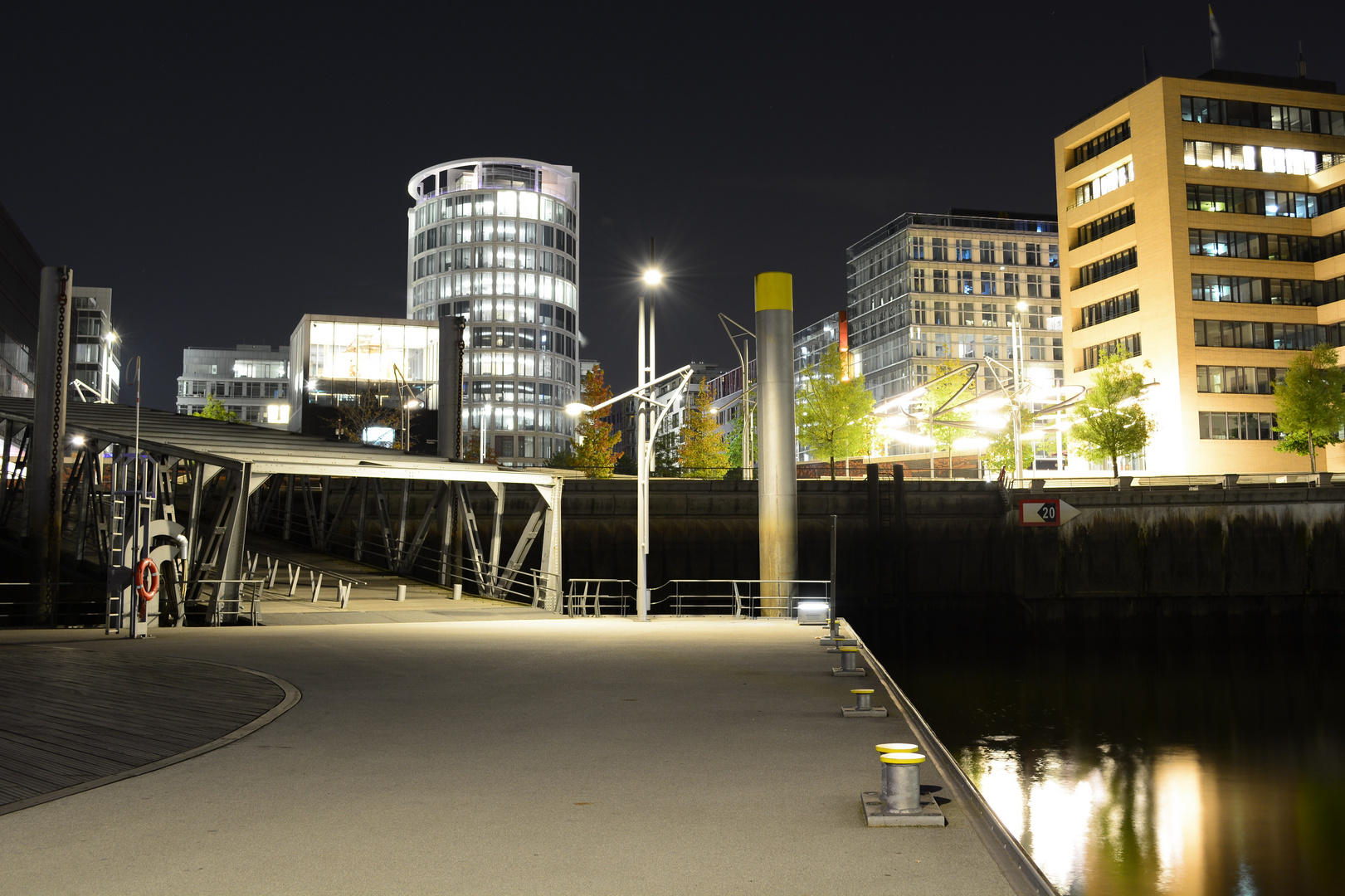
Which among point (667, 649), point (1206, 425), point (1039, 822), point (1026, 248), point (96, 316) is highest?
point (1026, 248)

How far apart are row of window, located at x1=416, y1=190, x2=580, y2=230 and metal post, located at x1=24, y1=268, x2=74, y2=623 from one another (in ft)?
334

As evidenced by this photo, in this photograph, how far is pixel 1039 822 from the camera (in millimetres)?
17031

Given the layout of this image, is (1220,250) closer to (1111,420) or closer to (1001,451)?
(1111,420)

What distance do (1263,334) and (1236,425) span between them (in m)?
7.29

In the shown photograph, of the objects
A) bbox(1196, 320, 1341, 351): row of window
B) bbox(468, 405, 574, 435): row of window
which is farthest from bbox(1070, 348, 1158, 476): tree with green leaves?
bbox(468, 405, 574, 435): row of window

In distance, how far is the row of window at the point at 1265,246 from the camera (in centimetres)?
7262

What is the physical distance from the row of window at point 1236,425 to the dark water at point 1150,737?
28976mm

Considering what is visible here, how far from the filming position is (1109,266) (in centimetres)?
7844

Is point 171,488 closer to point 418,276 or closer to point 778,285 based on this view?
point 778,285

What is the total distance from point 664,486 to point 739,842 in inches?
1429

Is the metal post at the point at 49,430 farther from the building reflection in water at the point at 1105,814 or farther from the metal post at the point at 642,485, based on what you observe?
the building reflection in water at the point at 1105,814

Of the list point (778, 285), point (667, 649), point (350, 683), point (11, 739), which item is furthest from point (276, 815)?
point (778, 285)

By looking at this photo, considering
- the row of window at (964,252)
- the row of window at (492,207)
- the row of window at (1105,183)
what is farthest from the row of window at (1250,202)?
the row of window at (492,207)

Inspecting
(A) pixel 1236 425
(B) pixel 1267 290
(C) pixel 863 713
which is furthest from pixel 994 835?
(B) pixel 1267 290
